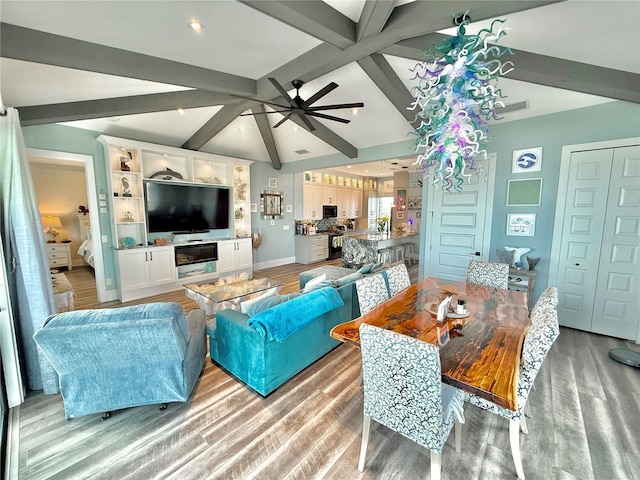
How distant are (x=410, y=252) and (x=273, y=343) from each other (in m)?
6.22

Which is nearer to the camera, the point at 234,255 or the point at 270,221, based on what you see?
the point at 234,255

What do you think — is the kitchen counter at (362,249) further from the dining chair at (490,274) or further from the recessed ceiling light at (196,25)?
the recessed ceiling light at (196,25)

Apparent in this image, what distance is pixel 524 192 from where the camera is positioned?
12.1ft

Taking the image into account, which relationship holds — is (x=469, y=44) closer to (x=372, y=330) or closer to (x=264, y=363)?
(x=372, y=330)

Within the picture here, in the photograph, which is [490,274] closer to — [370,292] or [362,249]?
[370,292]

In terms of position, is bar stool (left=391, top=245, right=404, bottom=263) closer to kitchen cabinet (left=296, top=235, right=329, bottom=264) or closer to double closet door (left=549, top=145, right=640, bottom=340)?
kitchen cabinet (left=296, top=235, right=329, bottom=264)

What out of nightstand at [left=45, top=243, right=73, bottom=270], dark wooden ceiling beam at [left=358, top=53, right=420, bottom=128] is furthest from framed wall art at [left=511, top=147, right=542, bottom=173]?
nightstand at [left=45, top=243, right=73, bottom=270]

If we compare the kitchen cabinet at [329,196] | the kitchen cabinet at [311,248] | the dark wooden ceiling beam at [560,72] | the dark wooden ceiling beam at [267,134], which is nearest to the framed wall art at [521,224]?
the dark wooden ceiling beam at [560,72]

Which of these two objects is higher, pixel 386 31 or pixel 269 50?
pixel 269 50

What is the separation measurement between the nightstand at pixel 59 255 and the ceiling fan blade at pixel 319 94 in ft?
23.8

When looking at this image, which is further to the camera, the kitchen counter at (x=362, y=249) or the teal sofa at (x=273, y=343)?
the kitchen counter at (x=362, y=249)

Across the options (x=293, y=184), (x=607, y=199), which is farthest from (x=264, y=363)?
(x=293, y=184)

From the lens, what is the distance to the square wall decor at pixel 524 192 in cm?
361

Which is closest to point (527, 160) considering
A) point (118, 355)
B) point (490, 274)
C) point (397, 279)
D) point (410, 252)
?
point (490, 274)
